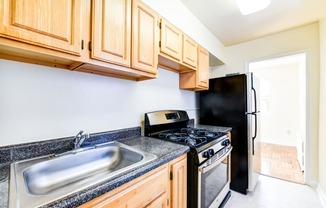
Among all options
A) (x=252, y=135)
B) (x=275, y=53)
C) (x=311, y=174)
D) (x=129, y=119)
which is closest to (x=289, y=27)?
(x=275, y=53)

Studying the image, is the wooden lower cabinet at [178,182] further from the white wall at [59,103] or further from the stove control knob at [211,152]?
the white wall at [59,103]

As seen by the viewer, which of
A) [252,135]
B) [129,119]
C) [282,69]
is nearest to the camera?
[129,119]

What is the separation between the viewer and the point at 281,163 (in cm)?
314

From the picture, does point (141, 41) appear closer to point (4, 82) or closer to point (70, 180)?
point (4, 82)

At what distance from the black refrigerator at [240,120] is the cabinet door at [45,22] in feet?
6.56

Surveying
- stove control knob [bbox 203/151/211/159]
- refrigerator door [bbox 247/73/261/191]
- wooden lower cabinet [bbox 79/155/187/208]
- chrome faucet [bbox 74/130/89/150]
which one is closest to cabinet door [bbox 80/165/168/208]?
wooden lower cabinet [bbox 79/155/187/208]

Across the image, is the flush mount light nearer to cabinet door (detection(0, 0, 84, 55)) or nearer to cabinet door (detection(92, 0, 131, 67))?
cabinet door (detection(92, 0, 131, 67))

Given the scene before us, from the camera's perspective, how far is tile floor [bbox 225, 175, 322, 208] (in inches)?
73.7

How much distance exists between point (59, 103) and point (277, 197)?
278 cm

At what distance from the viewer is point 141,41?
49.2 inches

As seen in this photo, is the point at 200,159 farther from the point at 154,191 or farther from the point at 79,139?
the point at 79,139

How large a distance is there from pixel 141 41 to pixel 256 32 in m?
2.28

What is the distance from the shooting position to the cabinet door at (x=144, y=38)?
1197mm

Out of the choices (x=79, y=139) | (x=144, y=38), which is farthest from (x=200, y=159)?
(x=144, y=38)
